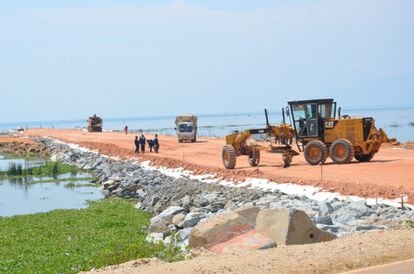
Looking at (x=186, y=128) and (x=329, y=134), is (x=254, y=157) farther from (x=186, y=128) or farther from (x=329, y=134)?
(x=186, y=128)

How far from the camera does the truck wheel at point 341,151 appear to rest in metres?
27.0

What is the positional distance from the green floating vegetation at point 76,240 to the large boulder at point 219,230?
421 mm

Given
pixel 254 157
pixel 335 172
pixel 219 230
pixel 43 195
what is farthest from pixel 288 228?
pixel 43 195

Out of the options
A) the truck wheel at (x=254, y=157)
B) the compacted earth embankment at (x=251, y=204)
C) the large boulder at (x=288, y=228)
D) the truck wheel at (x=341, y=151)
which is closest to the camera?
the compacted earth embankment at (x=251, y=204)

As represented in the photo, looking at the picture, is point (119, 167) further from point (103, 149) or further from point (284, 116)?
point (103, 149)

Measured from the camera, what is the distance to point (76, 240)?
1759 centimetres

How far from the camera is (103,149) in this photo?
54.8 meters

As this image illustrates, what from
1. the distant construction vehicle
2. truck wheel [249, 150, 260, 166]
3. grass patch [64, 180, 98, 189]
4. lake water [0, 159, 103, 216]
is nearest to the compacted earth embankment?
grass patch [64, 180, 98, 189]

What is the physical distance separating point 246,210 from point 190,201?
28.5ft

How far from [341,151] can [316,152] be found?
101cm

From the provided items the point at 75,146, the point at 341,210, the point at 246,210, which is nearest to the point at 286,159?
the point at 341,210

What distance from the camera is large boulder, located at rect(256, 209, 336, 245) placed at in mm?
11039

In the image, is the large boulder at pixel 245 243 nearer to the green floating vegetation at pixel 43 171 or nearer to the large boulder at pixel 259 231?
the large boulder at pixel 259 231

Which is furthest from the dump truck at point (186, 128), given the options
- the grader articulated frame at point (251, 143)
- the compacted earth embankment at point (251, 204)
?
the grader articulated frame at point (251, 143)
